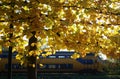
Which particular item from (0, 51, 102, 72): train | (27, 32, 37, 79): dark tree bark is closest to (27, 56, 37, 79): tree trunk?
(27, 32, 37, 79): dark tree bark

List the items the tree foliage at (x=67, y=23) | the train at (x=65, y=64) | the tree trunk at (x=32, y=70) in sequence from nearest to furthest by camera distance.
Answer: the tree foliage at (x=67, y=23) < the tree trunk at (x=32, y=70) < the train at (x=65, y=64)

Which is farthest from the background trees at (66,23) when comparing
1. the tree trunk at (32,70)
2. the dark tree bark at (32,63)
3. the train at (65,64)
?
the train at (65,64)

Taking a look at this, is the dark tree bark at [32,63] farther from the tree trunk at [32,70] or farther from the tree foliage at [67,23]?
the tree foliage at [67,23]

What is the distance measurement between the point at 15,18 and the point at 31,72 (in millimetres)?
3489

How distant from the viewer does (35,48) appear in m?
8.84

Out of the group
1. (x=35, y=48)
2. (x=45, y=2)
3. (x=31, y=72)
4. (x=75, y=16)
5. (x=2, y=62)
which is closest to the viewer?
(x=45, y=2)

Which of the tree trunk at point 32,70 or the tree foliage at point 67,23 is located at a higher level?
the tree foliage at point 67,23

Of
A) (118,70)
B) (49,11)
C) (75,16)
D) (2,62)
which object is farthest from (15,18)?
(118,70)

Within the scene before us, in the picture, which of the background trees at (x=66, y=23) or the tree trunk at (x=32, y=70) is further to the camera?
the tree trunk at (x=32, y=70)

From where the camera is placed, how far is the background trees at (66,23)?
6.72m

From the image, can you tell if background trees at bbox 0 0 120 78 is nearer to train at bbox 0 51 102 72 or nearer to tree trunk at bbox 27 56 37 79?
tree trunk at bbox 27 56 37 79

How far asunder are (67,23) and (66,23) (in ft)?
Result: 0.07

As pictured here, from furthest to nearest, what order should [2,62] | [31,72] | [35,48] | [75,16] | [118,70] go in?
1. [118,70]
2. [2,62]
3. [31,72]
4. [35,48]
5. [75,16]

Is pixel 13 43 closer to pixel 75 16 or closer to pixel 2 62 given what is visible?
pixel 75 16
